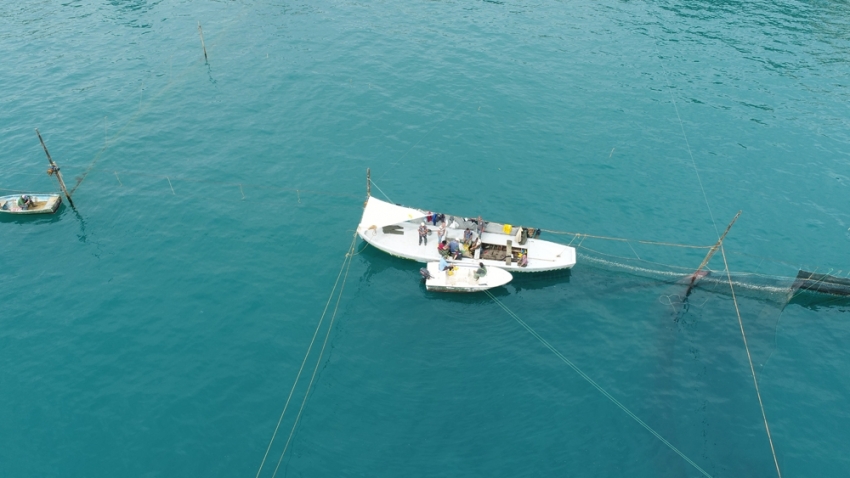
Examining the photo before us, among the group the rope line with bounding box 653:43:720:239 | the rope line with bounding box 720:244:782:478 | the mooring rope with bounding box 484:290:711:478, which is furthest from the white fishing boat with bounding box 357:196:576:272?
the rope line with bounding box 653:43:720:239

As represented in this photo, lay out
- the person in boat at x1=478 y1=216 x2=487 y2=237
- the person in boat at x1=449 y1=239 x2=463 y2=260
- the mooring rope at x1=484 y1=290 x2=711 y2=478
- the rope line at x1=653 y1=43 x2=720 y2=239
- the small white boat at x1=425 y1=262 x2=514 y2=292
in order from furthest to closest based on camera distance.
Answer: the rope line at x1=653 y1=43 x2=720 y2=239, the person in boat at x1=478 y1=216 x2=487 y2=237, the person in boat at x1=449 y1=239 x2=463 y2=260, the small white boat at x1=425 y1=262 x2=514 y2=292, the mooring rope at x1=484 y1=290 x2=711 y2=478

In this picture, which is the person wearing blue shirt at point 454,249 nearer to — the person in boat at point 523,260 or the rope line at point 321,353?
the person in boat at point 523,260

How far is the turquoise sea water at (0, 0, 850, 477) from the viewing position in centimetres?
3925

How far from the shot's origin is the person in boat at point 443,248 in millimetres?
51031

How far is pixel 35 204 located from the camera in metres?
57.9

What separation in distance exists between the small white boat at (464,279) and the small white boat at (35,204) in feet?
144

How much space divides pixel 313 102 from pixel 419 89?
55.1 ft

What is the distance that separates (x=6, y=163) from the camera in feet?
214

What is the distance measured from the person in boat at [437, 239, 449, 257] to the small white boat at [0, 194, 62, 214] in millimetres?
44408

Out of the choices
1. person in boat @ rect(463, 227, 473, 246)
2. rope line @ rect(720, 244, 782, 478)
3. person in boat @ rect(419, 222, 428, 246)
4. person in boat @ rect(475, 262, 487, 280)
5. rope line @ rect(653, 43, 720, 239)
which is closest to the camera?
rope line @ rect(720, 244, 782, 478)

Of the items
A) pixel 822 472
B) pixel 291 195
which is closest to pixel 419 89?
pixel 291 195

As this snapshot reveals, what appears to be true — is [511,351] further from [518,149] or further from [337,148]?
[337,148]

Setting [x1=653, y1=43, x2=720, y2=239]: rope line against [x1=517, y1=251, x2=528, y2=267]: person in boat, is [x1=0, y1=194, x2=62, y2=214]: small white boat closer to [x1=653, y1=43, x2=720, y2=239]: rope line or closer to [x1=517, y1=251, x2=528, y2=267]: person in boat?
[x1=517, y1=251, x2=528, y2=267]: person in boat

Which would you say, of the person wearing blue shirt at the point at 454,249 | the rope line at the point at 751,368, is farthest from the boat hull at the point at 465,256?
the rope line at the point at 751,368
